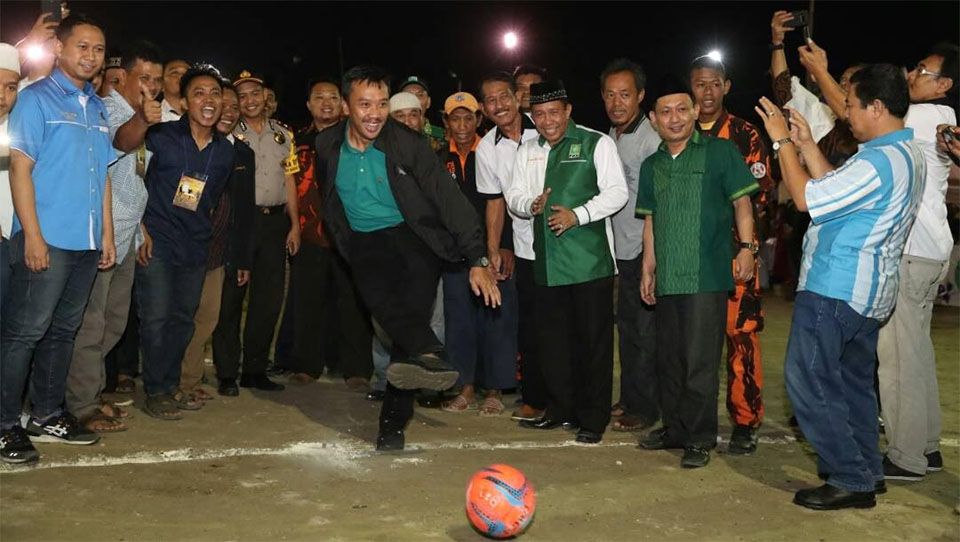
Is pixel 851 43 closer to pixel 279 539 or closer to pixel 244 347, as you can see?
pixel 244 347

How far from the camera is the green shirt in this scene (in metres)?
6.18

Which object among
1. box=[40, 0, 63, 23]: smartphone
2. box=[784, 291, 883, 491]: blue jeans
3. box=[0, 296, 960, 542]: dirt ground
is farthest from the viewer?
box=[40, 0, 63, 23]: smartphone

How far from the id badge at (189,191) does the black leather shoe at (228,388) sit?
1.52m

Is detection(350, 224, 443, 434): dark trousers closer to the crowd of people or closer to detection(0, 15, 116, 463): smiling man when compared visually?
the crowd of people

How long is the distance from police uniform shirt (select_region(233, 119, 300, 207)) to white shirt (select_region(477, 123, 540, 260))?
1695mm

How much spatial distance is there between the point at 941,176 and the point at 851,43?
29.6 m

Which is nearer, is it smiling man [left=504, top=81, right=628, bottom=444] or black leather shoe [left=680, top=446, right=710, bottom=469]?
black leather shoe [left=680, top=446, right=710, bottom=469]

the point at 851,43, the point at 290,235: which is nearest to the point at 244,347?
the point at 290,235

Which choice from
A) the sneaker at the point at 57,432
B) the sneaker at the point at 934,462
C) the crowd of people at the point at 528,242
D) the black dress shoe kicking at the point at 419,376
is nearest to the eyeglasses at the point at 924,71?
the crowd of people at the point at 528,242

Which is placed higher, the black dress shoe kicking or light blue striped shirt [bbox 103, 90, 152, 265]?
light blue striped shirt [bbox 103, 90, 152, 265]

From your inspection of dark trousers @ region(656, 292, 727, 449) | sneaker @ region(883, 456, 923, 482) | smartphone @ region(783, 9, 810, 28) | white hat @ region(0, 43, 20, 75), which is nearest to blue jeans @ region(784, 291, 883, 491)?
sneaker @ region(883, 456, 923, 482)

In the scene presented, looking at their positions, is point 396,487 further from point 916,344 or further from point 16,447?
point 916,344

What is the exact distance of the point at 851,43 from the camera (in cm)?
3353

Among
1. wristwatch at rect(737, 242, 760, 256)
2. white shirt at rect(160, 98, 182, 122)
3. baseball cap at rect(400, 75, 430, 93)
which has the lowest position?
wristwatch at rect(737, 242, 760, 256)
